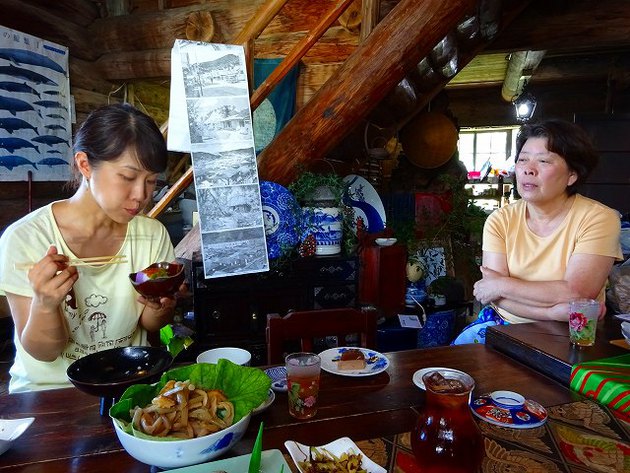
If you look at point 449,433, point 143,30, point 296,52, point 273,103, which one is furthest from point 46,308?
point 143,30

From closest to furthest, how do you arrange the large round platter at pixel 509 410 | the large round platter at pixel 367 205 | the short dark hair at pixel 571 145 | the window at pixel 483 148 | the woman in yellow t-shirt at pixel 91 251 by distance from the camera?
1. the large round platter at pixel 509 410
2. the woman in yellow t-shirt at pixel 91 251
3. the short dark hair at pixel 571 145
4. the large round platter at pixel 367 205
5. the window at pixel 483 148

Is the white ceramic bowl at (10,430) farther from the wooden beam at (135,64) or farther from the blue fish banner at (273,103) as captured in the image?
the wooden beam at (135,64)

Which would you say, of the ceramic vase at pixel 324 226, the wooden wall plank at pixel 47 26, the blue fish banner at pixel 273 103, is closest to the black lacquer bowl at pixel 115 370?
the ceramic vase at pixel 324 226

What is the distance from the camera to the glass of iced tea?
1210 mm

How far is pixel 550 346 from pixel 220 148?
2.33m

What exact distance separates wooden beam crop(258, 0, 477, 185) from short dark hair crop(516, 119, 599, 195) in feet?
4.08

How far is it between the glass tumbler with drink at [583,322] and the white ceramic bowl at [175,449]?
1.29 metres

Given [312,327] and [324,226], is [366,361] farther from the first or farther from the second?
[324,226]

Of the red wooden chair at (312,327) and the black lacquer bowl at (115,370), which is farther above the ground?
the black lacquer bowl at (115,370)

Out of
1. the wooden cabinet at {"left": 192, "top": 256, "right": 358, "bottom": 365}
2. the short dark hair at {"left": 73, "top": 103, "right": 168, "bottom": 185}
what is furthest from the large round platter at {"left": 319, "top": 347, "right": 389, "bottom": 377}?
the wooden cabinet at {"left": 192, "top": 256, "right": 358, "bottom": 365}

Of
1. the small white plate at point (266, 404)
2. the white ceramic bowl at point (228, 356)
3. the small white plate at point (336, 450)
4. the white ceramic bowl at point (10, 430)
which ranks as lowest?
the small white plate at point (266, 404)

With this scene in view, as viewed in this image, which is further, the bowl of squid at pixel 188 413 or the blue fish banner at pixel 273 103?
the blue fish banner at pixel 273 103

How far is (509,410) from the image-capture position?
1205mm

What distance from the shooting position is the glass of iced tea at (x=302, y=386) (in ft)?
3.97
